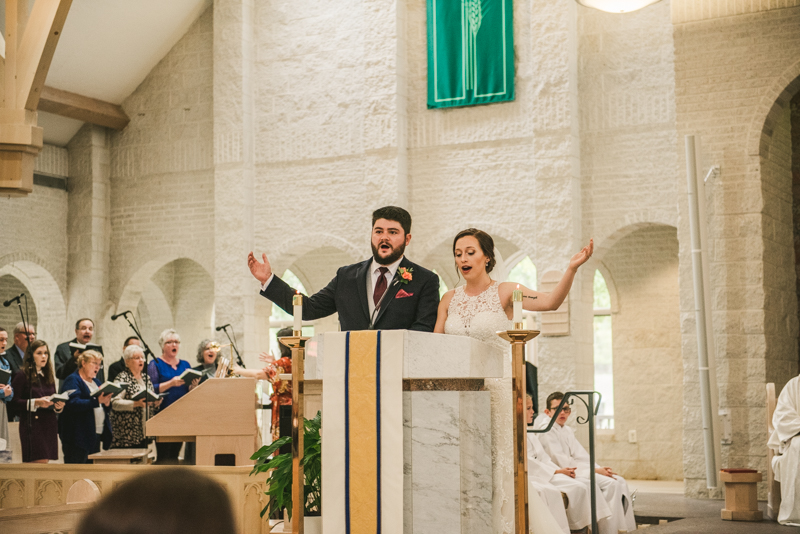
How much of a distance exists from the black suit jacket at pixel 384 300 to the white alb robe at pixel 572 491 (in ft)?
10.5

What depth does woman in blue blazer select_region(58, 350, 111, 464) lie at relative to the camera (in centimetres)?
704

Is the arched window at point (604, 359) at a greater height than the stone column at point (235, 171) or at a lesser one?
lesser

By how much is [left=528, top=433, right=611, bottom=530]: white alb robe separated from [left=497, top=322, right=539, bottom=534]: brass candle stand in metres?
3.32

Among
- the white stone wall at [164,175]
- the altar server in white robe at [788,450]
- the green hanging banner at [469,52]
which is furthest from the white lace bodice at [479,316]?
the white stone wall at [164,175]

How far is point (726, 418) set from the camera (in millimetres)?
9250

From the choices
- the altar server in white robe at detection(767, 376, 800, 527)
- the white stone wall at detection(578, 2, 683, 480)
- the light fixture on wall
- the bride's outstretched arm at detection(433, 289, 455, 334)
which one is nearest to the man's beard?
the bride's outstretched arm at detection(433, 289, 455, 334)

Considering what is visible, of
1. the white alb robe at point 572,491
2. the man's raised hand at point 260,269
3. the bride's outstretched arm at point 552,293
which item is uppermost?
the man's raised hand at point 260,269

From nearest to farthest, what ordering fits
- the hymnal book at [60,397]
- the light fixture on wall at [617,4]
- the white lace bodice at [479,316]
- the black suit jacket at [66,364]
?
the white lace bodice at [479,316], the hymnal book at [60,397], the black suit jacket at [66,364], the light fixture on wall at [617,4]

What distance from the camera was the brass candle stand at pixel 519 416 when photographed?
3.29 m

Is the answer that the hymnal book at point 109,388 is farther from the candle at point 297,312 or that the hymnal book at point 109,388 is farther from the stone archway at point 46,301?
the stone archway at point 46,301

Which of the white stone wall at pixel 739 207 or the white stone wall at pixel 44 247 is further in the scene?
the white stone wall at pixel 44 247

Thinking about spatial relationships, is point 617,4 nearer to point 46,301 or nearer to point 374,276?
point 374,276

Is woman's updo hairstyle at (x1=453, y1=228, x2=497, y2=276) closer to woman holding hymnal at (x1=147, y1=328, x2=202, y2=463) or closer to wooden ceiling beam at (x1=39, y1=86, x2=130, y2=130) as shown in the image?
woman holding hymnal at (x1=147, y1=328, x2=202, y2=463)

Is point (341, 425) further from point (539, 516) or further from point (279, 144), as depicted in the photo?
point (279, 144)
